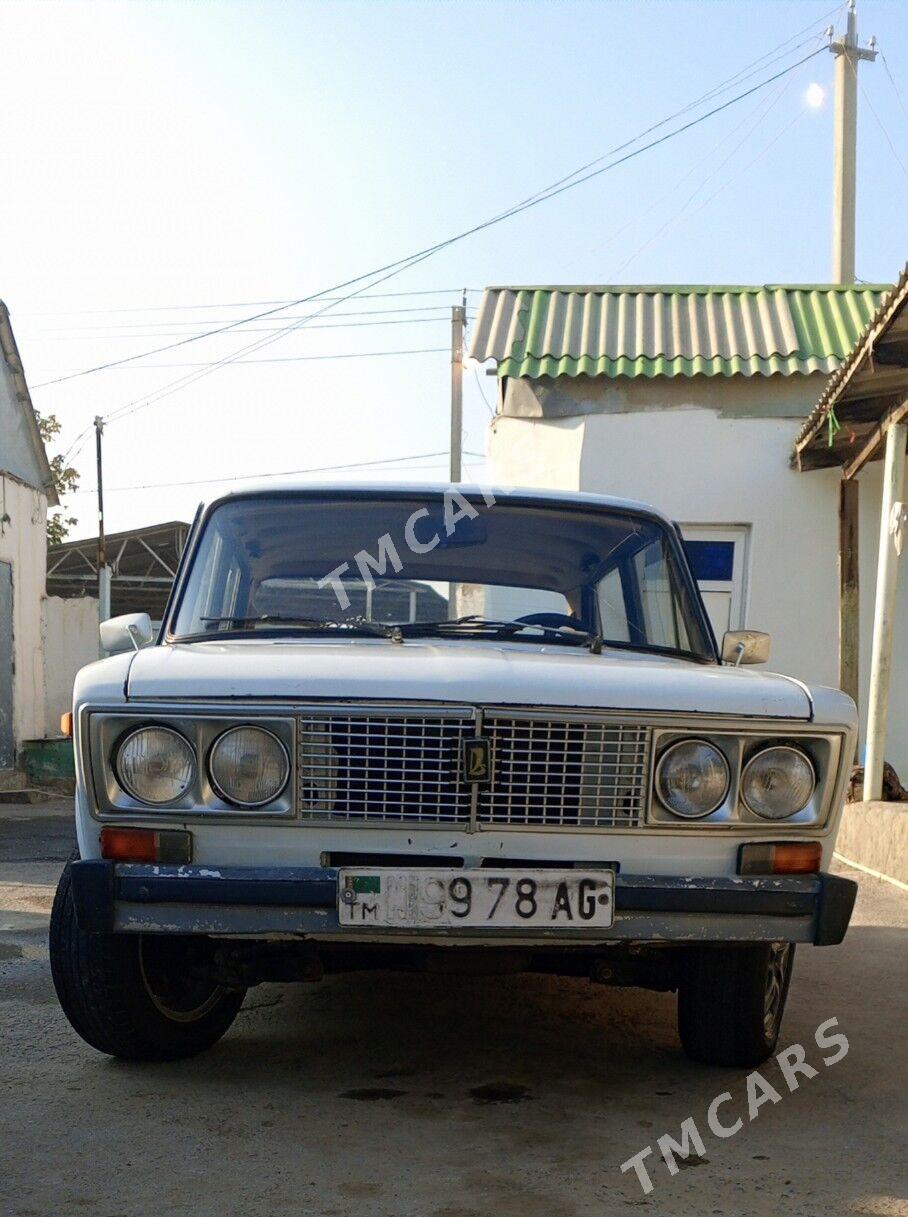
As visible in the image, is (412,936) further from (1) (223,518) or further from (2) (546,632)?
(1) (223,518)

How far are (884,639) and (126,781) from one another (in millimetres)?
6796

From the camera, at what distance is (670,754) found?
3.44 meters

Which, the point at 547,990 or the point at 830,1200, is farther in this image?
the point at 547,990

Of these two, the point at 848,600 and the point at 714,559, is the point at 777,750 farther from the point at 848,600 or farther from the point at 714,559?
the point at 714,559

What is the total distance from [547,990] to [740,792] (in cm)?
190

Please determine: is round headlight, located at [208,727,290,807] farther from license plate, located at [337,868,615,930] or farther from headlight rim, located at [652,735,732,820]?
headlight rim, located at [652,735,732,820]

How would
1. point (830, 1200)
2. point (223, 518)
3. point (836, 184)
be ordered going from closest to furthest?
1. point (830, 1200)
2. point (223, 518)
3. point (836, 184)

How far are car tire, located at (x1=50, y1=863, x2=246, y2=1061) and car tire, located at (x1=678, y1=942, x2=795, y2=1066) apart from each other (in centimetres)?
129

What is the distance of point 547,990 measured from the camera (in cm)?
509

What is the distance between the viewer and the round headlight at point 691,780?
3434mm

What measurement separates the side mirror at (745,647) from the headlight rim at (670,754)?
2.93ft

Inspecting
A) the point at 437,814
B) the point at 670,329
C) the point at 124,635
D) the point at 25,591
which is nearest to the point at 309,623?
the point at 124,635

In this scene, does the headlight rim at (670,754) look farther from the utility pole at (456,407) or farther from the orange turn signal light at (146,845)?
the utility pole at (456,407)

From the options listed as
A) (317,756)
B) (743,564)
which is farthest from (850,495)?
(317,756)
